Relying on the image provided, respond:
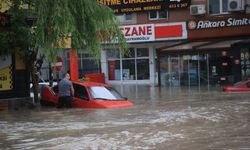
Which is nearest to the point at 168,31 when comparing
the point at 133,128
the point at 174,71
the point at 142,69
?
the point at 174,71

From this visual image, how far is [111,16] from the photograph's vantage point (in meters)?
19.1

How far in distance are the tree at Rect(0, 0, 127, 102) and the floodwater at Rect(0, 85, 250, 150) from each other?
242cm

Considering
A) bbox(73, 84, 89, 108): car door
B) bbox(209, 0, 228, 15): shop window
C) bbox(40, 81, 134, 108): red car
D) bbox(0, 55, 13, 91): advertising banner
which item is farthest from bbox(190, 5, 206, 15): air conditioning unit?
bbox(0, 55, 13, 91): advertising banner

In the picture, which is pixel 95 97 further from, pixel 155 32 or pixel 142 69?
pixel 142 69

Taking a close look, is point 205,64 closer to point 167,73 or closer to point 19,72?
point 167,73

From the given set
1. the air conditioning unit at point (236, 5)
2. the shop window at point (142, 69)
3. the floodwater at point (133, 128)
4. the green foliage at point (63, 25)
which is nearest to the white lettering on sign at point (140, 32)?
the shop window at point (142, 69)

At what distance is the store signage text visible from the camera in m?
36.5

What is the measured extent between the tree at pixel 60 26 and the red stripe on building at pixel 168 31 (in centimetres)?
1856

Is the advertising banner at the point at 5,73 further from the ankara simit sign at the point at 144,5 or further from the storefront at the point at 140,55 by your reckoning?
the ankara simit sign at the point at 144,5

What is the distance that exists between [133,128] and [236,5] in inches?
919

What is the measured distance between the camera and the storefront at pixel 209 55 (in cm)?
3578

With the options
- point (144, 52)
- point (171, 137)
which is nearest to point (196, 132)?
point (171, 137)

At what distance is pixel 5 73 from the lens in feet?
74.9

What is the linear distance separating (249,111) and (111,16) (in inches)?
232
